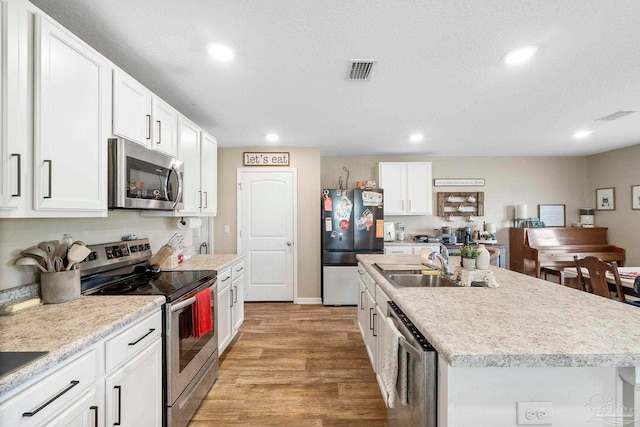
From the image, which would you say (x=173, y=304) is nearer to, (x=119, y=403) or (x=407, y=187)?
(x=119, y=403)

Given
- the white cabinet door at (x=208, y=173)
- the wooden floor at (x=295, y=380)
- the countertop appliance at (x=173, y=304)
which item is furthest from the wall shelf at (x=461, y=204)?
the countertop appliance at (x=173, y=304)

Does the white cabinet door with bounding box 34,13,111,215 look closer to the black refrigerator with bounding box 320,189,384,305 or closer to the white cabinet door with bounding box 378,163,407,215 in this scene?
the black refrigerator with bounding box 320,189,384,305

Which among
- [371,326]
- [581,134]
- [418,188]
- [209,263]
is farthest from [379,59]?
[581,134]

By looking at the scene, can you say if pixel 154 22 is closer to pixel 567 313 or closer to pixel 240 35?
pixel 240 35

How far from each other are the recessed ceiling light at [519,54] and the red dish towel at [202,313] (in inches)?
105

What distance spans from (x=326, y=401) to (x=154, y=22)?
2727mm

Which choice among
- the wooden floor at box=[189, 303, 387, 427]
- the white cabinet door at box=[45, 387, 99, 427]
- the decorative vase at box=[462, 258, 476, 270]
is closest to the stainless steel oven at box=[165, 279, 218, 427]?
the wooden floor at box=[189, 303, 387, 427]


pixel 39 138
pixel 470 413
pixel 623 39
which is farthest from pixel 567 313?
pixel 39 138

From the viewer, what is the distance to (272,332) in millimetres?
3295

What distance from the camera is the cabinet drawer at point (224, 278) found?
8.34 feet

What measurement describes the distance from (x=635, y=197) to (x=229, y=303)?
20.8 ft

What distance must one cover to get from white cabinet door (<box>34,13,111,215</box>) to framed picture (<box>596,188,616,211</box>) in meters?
7.10

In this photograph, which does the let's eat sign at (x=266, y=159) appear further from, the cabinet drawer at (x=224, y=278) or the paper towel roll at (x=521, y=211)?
the paper towel roll at (x=521, y=211)

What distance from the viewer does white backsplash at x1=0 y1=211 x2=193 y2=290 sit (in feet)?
4.56
